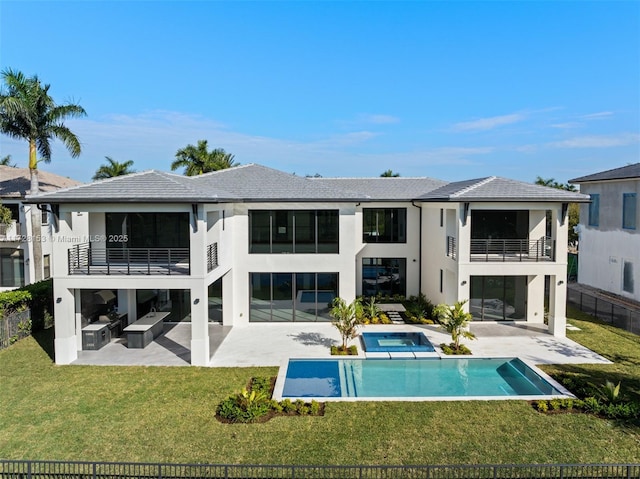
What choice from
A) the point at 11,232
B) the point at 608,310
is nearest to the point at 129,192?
the point at 11,232

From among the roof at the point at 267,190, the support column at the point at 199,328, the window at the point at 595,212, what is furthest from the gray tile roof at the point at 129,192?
the window at the point at 595,212

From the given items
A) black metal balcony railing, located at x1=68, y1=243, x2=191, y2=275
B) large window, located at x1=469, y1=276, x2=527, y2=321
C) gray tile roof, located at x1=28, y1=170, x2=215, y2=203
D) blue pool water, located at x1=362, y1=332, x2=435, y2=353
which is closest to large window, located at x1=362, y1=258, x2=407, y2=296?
large window, located at x1=469, y1=276, x2=527, y2=321

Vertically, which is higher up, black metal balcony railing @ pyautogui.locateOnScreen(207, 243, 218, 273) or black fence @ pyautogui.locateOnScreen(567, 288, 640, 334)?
black metal balcony railing @ pyautogui.locateOnScreen(207, 243, 218, 273)

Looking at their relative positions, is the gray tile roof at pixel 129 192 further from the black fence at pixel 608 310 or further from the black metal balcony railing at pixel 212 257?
the black fence at pixel 608 310

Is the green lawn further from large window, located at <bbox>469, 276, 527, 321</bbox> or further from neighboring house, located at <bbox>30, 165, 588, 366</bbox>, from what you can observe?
large window, located at <bbox>469, 276, 527, 321</bbox>

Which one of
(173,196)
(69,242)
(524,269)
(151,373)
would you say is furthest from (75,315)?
(524,269)

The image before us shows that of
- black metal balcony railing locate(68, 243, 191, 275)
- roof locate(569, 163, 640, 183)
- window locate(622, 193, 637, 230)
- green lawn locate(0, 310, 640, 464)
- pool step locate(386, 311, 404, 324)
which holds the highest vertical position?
→ roof locate(569, 163, 640, 183)

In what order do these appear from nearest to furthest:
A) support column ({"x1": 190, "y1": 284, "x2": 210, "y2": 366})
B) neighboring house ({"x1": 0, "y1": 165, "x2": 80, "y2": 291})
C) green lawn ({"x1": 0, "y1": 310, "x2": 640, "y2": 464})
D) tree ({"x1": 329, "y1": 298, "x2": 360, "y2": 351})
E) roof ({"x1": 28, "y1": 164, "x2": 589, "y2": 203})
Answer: green lawn ({"x1": 0, "y1": 310, "x2": 640, "y2": 464}) < roof ({"x1": 28, "y1": 164, "x2": 589, "y2": 203}) < support column ({"x1": 190, "y1": 284, "x2": 210, "y2": 366}) < tree ({"x1": 329, "y1": 298, "x2": 360, "y2": 351}) < neighboring house ({"x1": 0, "y1": 165, "x2": 80, "y2": 291})
